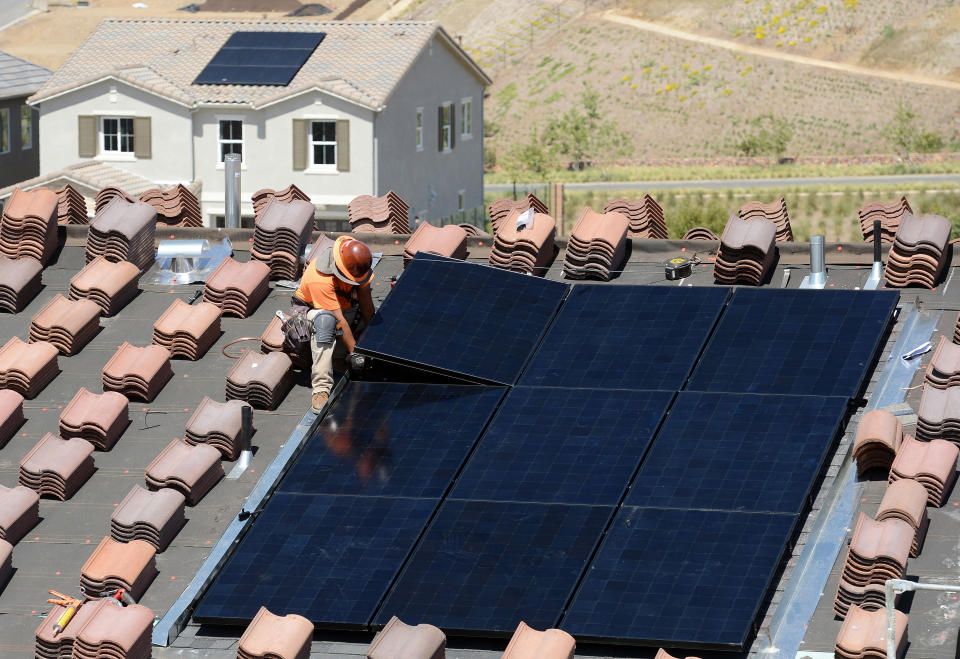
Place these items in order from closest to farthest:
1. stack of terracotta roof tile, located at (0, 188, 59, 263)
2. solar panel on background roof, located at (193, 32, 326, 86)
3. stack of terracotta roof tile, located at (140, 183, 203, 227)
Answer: stack of terracotta roof tile, located at (0, 188, 59, 263)
stack of terracotta roof tile, located at (140, 183, 203, 227)
solar panel on background roof, located at (193, 32, 326, 86)

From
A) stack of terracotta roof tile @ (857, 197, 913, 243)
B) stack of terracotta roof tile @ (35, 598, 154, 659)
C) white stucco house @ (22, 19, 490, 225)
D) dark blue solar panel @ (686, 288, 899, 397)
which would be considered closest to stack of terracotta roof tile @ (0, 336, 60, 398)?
stack of terracotta roof tile @ (35, 598, 154, 659)

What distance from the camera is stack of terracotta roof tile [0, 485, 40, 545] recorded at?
18078 mm

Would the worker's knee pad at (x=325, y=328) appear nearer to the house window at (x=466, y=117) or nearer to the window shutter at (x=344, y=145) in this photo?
the window shutter at (x=344, y=145)

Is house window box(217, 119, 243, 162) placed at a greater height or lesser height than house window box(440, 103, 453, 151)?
lesser

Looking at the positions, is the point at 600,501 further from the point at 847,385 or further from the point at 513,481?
the point at 847,385

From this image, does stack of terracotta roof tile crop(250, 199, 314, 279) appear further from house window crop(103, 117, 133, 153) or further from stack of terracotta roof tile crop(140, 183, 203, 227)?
house window crop(103, 117, 133, 153)

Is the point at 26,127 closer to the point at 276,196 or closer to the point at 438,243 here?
the point at 276,196

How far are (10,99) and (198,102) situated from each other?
1099 cm

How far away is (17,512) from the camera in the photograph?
59.6 ft

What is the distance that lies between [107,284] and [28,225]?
7.04 ft

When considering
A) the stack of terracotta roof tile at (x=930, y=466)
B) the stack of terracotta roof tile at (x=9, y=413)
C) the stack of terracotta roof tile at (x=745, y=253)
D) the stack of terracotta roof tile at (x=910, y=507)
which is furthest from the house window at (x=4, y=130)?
the stack of terracotta roof tile at (x=910, y=507)

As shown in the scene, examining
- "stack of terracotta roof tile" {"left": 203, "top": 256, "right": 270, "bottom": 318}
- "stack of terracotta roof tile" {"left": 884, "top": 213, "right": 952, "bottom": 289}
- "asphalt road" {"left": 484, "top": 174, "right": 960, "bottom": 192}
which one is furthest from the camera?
"asphalt road" {"left": 484, "top": 174, "right": 960, "bottom": 192}

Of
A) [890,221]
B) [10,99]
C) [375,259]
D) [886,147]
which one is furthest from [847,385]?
[886,147]

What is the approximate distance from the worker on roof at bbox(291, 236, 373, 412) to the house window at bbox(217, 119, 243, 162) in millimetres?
60066
